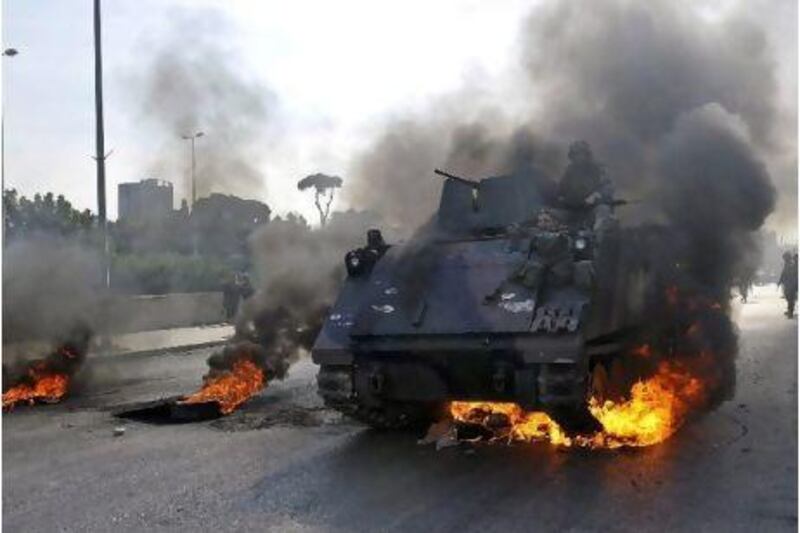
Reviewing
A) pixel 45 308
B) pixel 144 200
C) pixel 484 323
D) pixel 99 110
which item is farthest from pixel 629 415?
pixel 99 110

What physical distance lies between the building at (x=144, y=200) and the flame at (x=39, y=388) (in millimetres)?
5823

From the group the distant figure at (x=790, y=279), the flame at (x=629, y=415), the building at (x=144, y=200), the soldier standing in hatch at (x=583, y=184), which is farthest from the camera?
the distant figure at (x=790, y=279)

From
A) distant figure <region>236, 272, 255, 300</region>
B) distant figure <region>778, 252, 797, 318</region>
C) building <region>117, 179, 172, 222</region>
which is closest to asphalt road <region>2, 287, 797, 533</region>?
building <region>117, 179, 172, 222</region>

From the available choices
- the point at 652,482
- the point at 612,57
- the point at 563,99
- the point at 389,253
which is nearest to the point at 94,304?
the point at 389,253

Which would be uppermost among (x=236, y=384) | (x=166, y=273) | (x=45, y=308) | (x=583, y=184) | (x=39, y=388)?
(x=583, y=184)

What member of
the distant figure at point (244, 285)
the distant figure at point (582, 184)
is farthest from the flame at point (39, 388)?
the distant figure at point (244, 285)

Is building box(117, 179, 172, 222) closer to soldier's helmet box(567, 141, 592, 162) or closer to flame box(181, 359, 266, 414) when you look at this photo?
flame box(181, 359, 266, 414)

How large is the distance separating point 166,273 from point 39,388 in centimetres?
1237

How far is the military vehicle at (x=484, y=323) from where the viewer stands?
6.72 metres

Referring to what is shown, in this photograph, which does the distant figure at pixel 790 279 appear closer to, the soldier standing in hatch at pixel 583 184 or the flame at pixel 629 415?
the soldier standing in hatch at pixel 583 184

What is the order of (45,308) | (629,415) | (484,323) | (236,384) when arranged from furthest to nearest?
(45,308) < (236,384) < (629,415) < (484,323)

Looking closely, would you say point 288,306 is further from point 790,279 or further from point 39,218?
point 790,279

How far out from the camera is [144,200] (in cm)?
1808

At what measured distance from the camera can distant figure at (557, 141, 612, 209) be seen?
9.24 metres
